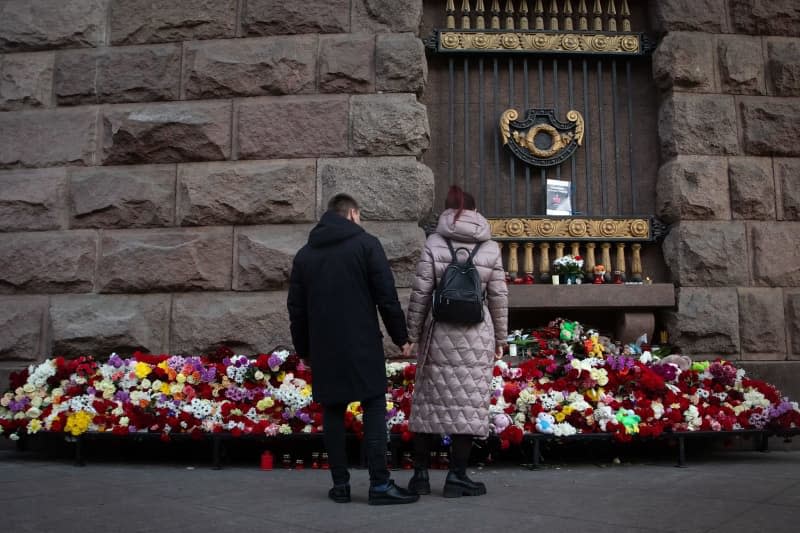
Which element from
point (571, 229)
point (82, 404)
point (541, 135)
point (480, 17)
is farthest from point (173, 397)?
point (480, 17)

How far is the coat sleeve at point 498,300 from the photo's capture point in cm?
470

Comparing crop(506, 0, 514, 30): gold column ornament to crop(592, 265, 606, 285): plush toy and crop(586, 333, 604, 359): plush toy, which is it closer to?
crop(592, 265, 606, 285): plush toy

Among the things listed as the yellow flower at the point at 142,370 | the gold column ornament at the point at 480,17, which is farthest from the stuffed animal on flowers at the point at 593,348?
the yellow flower at the point at 142,370

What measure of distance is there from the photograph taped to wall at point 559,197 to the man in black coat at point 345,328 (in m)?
3.34

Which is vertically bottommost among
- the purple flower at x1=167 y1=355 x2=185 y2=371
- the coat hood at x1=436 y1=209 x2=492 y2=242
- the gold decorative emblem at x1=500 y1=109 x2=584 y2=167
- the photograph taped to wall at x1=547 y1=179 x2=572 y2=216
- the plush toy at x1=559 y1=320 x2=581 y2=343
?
the purple flower at x1=167 y1=355 x2=185 y2=371

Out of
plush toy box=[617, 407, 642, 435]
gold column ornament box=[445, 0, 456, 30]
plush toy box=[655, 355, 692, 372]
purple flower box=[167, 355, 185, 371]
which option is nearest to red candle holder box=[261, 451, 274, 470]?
purple flower box=[167, 355, 185, 371]

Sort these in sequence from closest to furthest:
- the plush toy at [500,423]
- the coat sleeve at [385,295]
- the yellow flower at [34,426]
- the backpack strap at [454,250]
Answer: the coat sleeve at [385,295]
the backpack strap at [454,250]
the plush toy at [500,423]
the yellow flower at [34,426]

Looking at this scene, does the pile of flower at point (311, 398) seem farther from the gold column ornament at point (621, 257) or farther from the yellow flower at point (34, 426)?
the gold column ornament at point (621, 257)

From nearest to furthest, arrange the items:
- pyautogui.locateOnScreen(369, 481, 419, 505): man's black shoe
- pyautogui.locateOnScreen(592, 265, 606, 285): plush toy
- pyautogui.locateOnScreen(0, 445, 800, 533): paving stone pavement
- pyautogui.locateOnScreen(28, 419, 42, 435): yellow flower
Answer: pyautogui.locateOnScreen(0, 445, 800, 533): paving stone pavement → pyautogui.locateOnScreen(369, 481, 419, 505): man's black shoe → pyautogui.locateOnScreen(28, 419, 42, 435): yellow flower → pyautogui.locateOnScreen(592, 265, 606, 285): plush toy

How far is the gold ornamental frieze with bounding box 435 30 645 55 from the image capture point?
7.55 meters

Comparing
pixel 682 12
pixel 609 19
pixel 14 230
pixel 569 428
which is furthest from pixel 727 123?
pixel 14 230

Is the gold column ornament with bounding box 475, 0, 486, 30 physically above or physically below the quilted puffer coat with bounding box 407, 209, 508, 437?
above

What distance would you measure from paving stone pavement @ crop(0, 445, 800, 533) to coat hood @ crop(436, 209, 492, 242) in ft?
A: 5.19

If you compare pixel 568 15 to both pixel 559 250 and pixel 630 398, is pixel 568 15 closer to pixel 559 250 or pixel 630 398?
pixel 559 250
